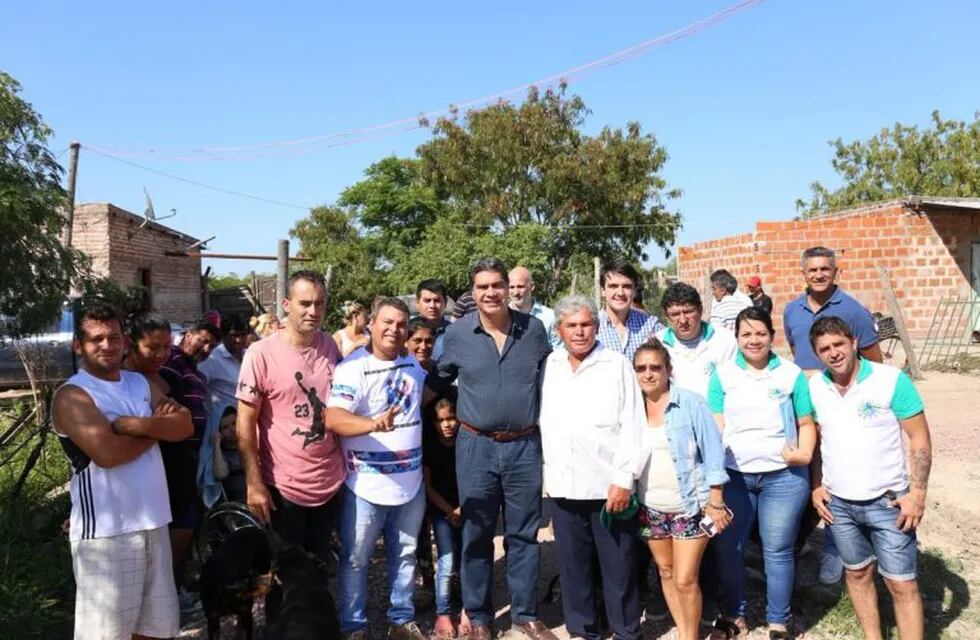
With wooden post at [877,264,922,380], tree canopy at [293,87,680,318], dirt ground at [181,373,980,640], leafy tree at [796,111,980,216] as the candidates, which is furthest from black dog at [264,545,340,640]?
leafy tree at [796,111,980,216]

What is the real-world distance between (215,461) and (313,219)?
29940 mm

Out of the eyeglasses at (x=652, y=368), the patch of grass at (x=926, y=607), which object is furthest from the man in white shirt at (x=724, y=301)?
the eyeglasses at (x=652, y=368)

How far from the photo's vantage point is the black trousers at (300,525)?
338cm

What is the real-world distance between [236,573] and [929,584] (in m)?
3.89

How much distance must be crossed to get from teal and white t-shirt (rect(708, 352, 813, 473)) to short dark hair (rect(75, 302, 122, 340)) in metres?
2.79

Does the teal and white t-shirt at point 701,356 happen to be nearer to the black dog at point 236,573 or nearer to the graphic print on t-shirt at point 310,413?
the graphic print on t-shirt at point 310,413

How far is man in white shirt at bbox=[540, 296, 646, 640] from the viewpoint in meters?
3.36

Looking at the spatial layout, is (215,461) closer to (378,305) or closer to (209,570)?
(209,570)

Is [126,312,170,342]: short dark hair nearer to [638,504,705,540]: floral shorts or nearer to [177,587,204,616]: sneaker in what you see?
[177,587,204,616]: sneaker

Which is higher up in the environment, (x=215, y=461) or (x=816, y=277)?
(x=816, y=277)

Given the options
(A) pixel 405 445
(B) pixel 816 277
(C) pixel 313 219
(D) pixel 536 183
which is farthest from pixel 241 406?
(C) pixel 313 219

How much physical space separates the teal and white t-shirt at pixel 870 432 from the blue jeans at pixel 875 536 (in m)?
0.06

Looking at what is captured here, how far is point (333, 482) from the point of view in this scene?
3479 mm

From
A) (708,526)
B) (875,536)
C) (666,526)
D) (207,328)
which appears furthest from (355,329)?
(875,536)
